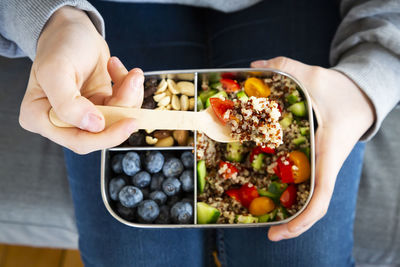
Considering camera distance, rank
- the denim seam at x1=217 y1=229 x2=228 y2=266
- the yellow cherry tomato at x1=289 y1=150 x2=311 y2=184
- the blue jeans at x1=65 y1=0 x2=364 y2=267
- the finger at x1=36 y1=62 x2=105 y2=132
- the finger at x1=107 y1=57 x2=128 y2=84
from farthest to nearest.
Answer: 1. the denim seam at x1=217 y1=229 x2=228 y2=266
2. the blue jeans at x1=65 y1=0 x2=364 y2=267
3. the yellow cherry tomato at x1=289 y1=150 x2=311 y2=184
4. the finger at x1=107 y1=57 x2=128 y2=84
5. the finger at x1=36 y1=62 x2=105 y2=132

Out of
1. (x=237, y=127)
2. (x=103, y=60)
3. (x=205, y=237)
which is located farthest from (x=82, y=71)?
(x=205, y=237)

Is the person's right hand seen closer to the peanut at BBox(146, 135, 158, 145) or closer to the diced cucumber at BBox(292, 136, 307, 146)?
the peanut at BBox(146, 135, 158, 145)

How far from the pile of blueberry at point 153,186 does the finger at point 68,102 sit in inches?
11.8

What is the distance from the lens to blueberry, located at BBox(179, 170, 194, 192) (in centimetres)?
88

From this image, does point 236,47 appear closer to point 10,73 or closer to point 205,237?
point 205,237

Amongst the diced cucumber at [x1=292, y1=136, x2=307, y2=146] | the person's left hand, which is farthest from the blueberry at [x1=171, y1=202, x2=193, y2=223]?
the diced cucumber at [x1=292, y1=136, x2=307, y2=146]

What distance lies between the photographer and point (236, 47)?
110 cm

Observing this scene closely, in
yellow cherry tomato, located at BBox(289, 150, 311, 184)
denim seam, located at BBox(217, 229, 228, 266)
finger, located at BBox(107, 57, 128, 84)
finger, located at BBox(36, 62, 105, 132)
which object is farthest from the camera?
denim seam, located at BBox(217, 229, 228, 266)

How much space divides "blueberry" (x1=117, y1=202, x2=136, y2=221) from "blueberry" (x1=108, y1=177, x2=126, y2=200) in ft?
0.10

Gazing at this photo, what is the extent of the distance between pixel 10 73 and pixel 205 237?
871mm

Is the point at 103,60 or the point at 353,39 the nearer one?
the point at 103,60

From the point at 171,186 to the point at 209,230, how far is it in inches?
10.2

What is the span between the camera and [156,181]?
89 centimetres

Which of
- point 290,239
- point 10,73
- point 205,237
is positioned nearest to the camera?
point 290,239
